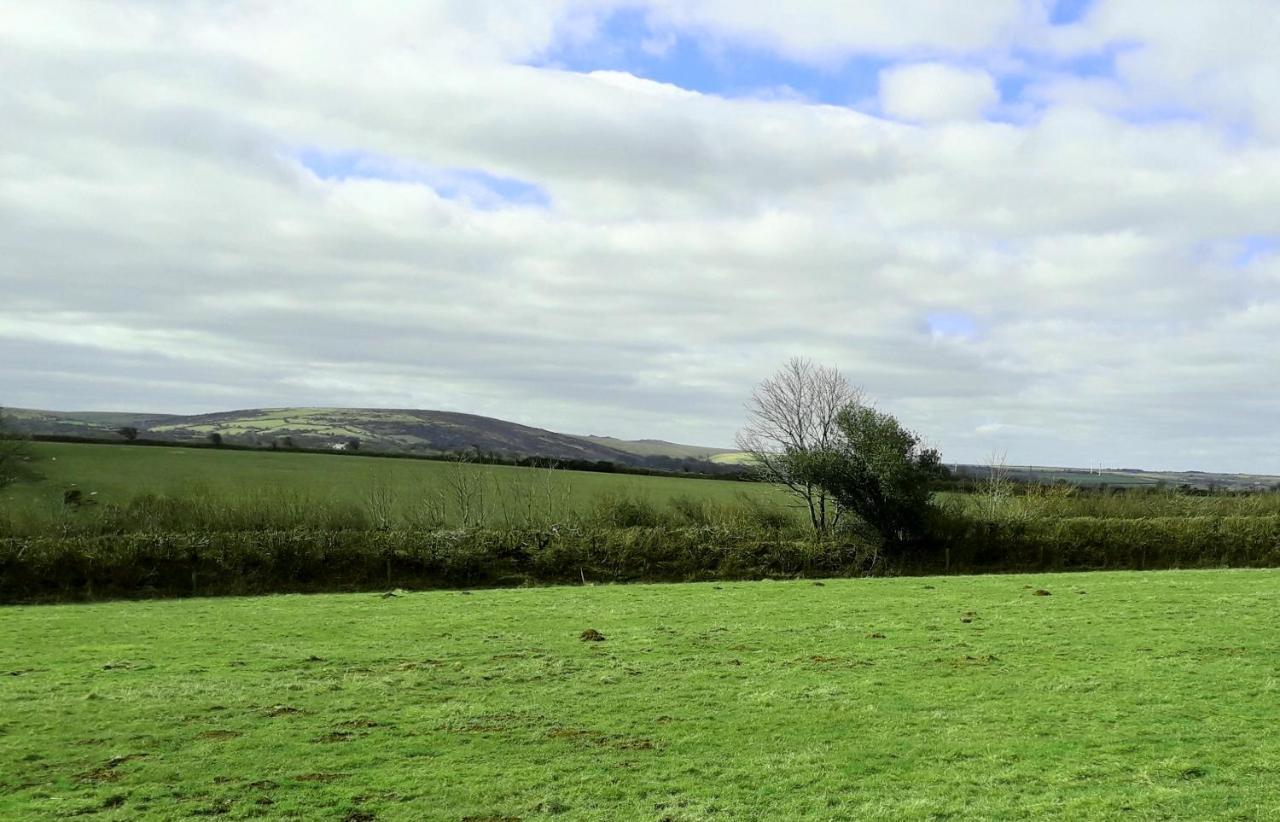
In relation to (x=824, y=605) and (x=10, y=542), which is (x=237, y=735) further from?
(x=10, y=542)

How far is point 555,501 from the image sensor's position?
7044cm

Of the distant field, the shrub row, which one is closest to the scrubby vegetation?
the shrub row

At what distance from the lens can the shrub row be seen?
3906 centimetres

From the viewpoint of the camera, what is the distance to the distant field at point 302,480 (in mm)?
68881

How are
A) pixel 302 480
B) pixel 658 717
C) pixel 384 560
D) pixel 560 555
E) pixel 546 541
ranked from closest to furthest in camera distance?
pixel 658 717
pixel 384 560
pixel 560 555
pixel 546 541
pixel 302 480

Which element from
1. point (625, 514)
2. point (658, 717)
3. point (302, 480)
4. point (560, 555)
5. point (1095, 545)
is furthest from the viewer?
point (302, 480)

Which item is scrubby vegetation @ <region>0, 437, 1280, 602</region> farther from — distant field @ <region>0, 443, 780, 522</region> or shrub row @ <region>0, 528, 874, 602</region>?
distant field @ <region>0, 443, 780, 522</region>

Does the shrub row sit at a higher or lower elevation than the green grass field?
lower

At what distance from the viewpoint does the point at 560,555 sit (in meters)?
46.1

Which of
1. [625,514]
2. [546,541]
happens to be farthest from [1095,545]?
[546,541]

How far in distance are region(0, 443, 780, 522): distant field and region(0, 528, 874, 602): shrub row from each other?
47.9ft

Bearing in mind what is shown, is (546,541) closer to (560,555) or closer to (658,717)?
(560,555)

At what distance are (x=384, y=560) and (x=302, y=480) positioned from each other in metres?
45.2

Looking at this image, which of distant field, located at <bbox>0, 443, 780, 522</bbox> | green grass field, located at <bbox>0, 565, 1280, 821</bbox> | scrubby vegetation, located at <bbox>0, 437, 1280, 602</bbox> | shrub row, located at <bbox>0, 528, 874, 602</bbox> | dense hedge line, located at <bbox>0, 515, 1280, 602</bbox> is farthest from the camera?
distant field, located at <bbox>0, 443, 780, 522</bbox>
